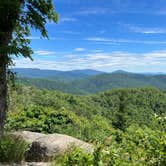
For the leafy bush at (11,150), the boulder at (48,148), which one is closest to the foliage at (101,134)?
the boulder at (48,148)

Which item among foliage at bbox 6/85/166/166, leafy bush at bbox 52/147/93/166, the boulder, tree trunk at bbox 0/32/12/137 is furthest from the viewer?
the boulder

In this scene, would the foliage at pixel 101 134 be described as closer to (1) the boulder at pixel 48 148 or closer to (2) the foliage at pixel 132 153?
(2) the foliage at pixel 132 153

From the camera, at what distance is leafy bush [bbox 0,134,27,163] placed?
7.06 metres

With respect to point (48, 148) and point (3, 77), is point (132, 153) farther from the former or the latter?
point (3, 77)

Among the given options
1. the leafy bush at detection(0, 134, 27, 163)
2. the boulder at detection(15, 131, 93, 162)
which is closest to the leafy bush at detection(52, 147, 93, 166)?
the leafy bush at detection(0, 134, 27, 163)

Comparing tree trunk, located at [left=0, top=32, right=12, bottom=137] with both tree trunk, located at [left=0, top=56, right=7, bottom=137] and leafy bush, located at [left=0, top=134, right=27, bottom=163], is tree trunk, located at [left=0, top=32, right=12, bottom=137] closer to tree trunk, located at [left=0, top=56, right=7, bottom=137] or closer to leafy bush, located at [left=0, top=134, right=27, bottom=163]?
tree trunk, located at [left=0, top=56, right=7, bottom=137]

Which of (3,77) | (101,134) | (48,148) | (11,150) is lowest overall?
(101,134)

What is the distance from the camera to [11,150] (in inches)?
282

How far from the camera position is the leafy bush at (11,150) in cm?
706

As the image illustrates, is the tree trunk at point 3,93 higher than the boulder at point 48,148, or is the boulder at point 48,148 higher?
the tree trunk at point 3,93

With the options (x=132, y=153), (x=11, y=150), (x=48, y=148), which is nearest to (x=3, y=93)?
(x=11, y=150)

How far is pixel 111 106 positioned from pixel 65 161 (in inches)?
5225

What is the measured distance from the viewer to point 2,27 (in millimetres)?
7340

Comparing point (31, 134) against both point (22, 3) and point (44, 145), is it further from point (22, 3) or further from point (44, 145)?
point (22, 3)
